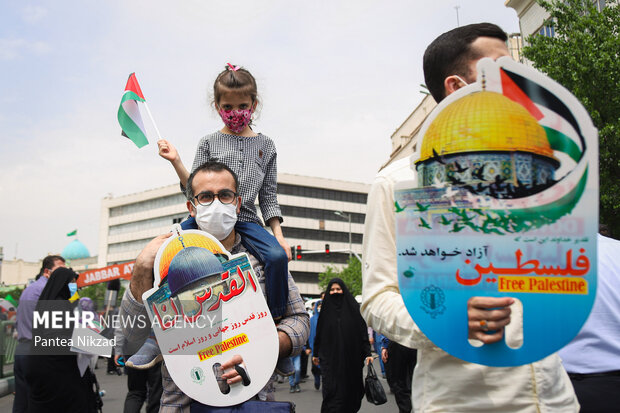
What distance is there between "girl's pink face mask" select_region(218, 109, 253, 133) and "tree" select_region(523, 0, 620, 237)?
39.1 feet

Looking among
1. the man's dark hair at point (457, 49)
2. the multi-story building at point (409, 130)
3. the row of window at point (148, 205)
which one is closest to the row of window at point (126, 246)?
the row of window at point (148, 205)

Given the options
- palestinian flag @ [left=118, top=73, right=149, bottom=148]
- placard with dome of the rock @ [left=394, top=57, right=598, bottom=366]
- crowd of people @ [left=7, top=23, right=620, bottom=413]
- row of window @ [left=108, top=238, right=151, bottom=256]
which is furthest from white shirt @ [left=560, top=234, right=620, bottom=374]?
row of window @ [left=108, top=238, right=151, bottom=256]

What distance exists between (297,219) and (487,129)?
77.0 meters

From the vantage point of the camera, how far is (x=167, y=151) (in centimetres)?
302

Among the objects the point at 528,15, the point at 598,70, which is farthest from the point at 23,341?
the point at 528,15

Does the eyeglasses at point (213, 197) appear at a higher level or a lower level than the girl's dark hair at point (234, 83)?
lower

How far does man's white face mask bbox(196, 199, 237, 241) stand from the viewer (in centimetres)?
252

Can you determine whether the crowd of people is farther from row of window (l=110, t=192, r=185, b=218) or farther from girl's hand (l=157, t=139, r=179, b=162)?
row of window (l=110, t=192, r=185, b=218)

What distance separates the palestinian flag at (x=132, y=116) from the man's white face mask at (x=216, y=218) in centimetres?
80

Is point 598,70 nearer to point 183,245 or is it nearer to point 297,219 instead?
point 183,245

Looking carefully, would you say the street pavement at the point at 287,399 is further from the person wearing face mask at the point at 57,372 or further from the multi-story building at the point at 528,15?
the multi-story building at the point at 528,15

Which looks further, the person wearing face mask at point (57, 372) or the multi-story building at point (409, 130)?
the multi-story building at point (409, 130)

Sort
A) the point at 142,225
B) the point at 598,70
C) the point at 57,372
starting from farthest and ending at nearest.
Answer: the point at 142,225, the point at 598,70, the point at 57,372

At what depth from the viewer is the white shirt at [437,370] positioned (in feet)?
4.74
